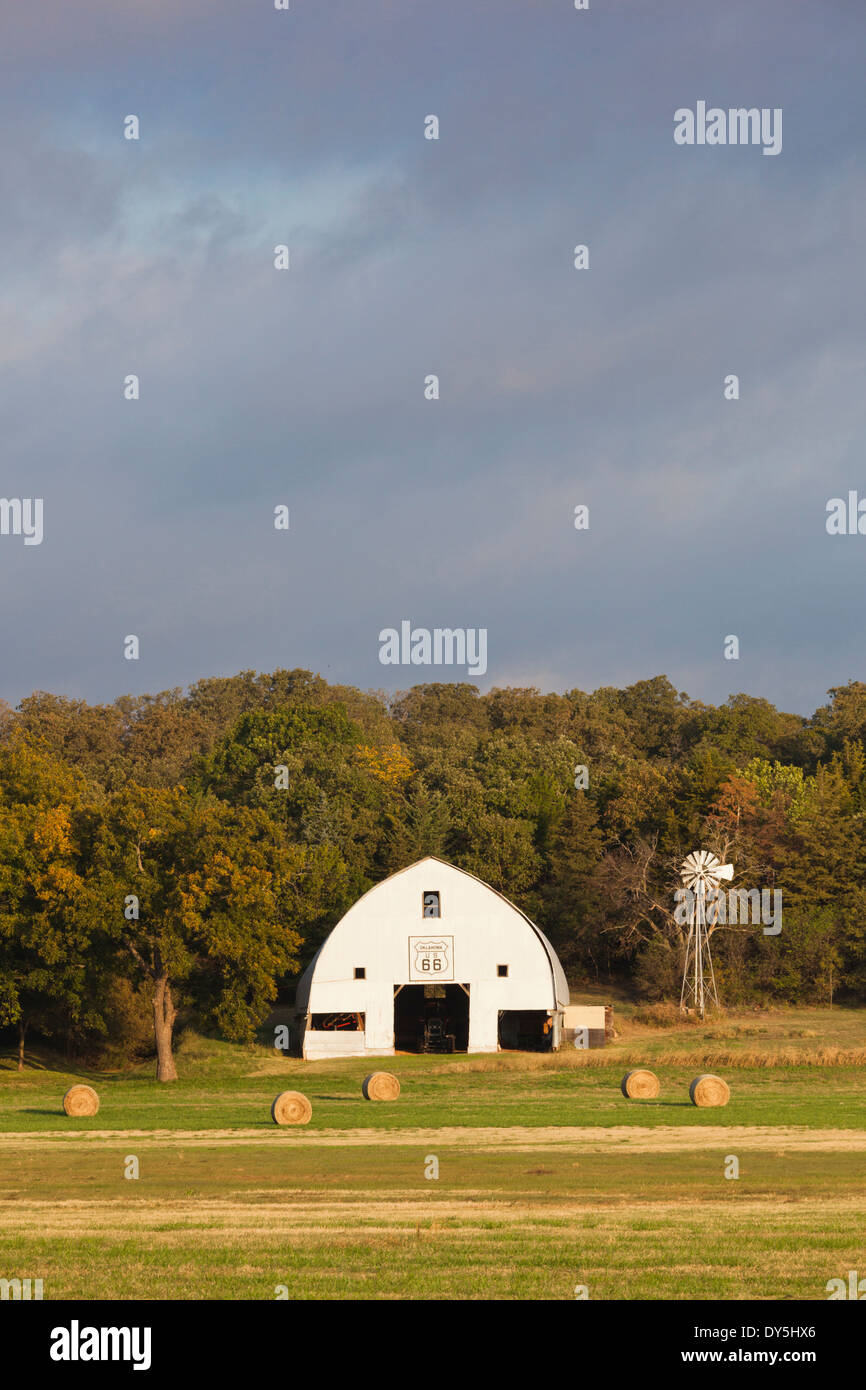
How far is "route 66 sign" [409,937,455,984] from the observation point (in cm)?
5544

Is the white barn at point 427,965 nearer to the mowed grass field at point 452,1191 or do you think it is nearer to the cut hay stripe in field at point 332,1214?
the mowed grass field at point 452,1191

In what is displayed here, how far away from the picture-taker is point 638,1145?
2611cm

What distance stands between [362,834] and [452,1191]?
178 ft

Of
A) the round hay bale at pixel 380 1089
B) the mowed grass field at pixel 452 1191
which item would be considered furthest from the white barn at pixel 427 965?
the round hay bale at pixel 380 1089

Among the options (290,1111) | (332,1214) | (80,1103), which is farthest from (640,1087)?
(332,1214)

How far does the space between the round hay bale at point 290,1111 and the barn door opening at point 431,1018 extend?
23.3m

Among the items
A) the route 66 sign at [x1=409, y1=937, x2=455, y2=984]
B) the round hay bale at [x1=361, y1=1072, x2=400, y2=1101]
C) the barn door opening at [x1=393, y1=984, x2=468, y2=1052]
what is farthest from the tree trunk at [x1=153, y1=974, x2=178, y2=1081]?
the round hay bale at [x1=361, y1=1072, x2=400, y2=1101]

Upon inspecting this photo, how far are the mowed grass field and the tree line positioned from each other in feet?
20.5

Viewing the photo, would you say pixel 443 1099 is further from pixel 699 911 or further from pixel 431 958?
pixel 699 911
